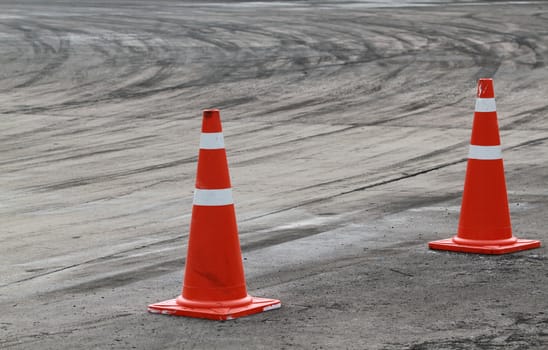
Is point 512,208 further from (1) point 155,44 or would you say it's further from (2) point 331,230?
(1) point 155,44

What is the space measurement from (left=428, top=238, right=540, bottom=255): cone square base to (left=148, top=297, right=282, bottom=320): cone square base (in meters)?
1.84

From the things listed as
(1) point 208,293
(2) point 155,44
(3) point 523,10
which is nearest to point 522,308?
(1) point 208,293

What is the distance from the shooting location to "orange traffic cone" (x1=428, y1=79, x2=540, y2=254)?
787 centimetres

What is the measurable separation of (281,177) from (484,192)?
400 cm

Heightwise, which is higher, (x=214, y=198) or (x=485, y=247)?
(x=214, y=198)

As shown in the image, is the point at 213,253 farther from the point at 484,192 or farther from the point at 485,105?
the point at 485,105

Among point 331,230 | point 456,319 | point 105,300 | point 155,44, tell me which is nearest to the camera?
point 456,319

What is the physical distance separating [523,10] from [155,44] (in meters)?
10.8

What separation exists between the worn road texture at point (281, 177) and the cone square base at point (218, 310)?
73 millimetres

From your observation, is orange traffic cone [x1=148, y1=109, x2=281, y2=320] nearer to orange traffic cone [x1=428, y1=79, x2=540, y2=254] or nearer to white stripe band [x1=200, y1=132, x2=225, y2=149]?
white stripe band [x1=200, y1=132, x2=225, y2=149]

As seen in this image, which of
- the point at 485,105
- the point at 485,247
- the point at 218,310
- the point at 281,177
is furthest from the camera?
the point at 281,177

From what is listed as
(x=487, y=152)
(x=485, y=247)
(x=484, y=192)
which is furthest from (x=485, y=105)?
(x=485, y=247)

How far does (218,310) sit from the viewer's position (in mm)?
6203

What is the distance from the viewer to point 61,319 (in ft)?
20.3
